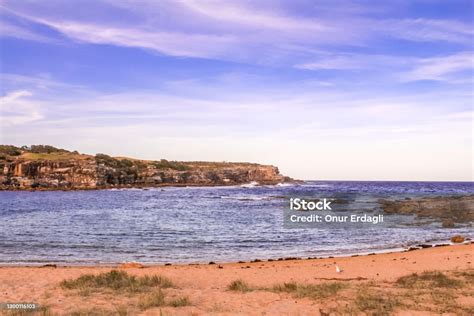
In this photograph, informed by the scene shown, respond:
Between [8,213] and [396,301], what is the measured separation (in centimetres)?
4414

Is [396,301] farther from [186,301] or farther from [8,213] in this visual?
[8,213]

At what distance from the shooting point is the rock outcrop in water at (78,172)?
110312 millimetres

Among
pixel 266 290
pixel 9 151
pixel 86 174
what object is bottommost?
pixel 266 290

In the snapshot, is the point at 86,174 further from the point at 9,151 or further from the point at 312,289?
the point at 312,289

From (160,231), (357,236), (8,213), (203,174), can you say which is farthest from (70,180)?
(357,236)

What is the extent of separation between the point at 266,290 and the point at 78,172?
111616mm

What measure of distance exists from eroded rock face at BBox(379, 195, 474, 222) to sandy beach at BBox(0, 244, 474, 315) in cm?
2950

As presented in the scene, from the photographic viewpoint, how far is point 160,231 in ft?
110

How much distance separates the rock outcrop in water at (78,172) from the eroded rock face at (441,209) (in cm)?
8146

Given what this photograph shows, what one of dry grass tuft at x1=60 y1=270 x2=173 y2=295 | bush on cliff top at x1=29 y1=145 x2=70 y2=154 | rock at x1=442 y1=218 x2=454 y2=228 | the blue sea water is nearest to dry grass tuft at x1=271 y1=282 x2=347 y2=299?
dry grass tuft at x1=60 y1=270 x2=173 y2=295

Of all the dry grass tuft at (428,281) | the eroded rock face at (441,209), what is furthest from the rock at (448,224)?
the dry grass tuft at (428,281)

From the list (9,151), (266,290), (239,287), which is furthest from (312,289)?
(9,151)

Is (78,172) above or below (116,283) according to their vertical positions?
above

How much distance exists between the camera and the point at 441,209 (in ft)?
170
